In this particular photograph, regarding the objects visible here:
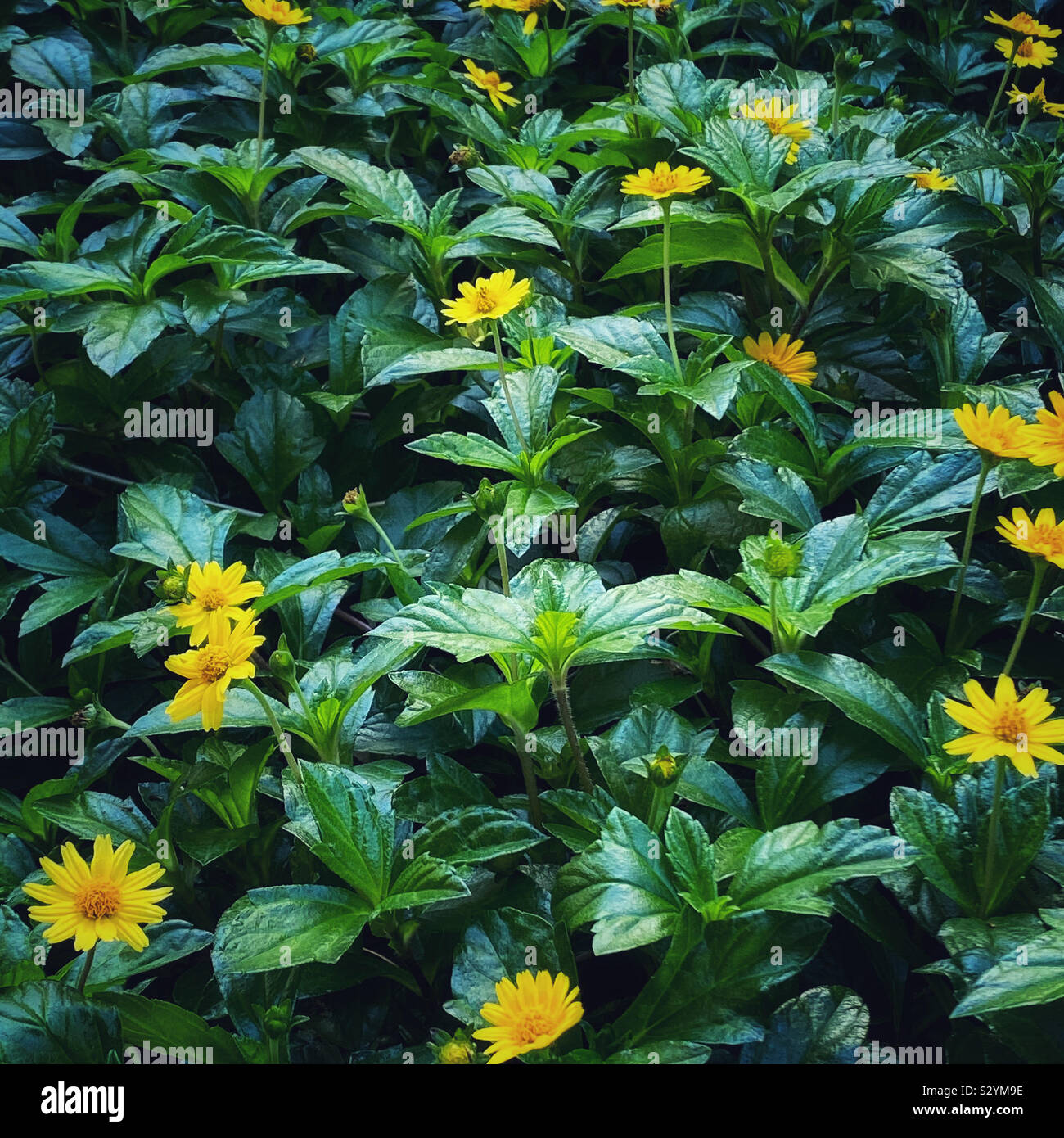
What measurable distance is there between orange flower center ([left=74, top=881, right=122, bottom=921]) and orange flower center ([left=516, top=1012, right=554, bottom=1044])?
14.4 inches

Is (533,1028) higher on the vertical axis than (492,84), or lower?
A: lower

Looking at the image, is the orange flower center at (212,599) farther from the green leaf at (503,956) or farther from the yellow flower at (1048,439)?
the yellow flower at (1048,439)

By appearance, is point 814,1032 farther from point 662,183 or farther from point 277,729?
point 662,183

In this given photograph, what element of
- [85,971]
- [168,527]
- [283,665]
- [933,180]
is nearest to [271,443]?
[168,527]

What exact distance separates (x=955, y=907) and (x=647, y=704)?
0.32 meters

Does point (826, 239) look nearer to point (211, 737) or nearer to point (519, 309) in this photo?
point (519, 309)

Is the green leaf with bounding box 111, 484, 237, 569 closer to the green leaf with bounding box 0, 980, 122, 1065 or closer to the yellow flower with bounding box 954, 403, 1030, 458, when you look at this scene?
the green leaf with bounding box 0, 980, 122, 1065

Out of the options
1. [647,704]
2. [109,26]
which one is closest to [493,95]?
[109,26]

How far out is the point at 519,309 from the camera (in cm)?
134

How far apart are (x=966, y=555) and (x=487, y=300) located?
22.2 inches

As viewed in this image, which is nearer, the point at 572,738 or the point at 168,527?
the point at 572,738

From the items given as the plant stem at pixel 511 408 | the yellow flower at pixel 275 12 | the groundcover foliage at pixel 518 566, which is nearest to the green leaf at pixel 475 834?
the groundcover foliage at pixel 518 566

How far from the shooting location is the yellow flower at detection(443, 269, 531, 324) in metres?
1.16

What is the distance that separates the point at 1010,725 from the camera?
0.81m
